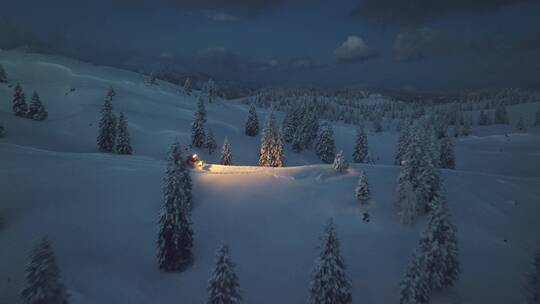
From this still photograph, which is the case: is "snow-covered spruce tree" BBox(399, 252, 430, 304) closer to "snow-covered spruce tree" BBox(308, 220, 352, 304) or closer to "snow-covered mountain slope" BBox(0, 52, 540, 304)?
"snow-covered spruce tree" BBox(308, 220, 352, 304)

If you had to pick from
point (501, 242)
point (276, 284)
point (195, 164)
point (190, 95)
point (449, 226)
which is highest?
point (190, 95)

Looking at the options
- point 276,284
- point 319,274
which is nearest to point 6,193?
point 276,284

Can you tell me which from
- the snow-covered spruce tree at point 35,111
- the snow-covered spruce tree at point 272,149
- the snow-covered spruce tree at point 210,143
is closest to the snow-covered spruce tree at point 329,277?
the snow-covered spruce tree at point 272,149

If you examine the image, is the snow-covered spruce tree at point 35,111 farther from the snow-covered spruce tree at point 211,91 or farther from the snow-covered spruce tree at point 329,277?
the snow-covered spruce tree at point 329,277

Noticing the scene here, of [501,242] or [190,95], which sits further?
[190,95]

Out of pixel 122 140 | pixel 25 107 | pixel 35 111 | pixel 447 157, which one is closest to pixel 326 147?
pixel 447 157

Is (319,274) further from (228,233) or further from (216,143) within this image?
(216,143)
